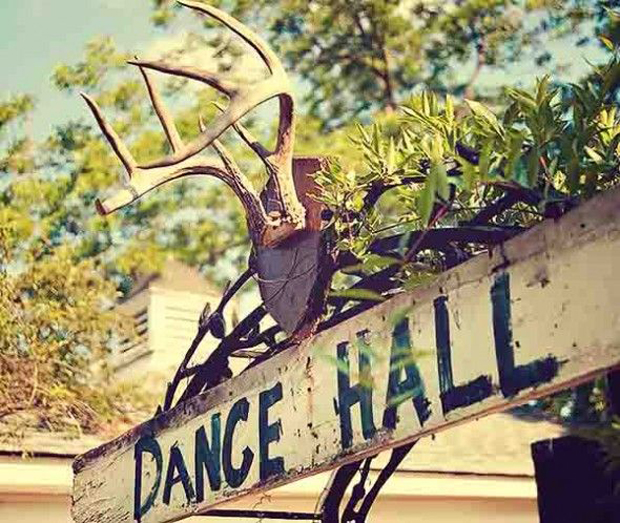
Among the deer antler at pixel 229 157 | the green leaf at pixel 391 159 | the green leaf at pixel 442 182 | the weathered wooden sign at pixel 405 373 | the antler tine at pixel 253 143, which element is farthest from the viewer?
the antler tine at pixel 253 143

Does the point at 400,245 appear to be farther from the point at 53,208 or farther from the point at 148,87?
the point at 53,208

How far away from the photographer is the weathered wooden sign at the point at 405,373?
1974 mm

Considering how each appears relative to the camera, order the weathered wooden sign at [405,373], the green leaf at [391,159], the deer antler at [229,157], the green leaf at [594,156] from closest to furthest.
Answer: the weathered wooden sign at [405,373] → the green leaf at [594,156] → the deer antler at [229,157] → the green leaf at [391,159]

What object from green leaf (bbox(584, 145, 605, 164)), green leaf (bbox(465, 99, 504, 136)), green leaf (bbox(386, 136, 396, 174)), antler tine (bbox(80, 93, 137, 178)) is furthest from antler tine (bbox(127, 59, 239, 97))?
green leaf (bbox(584, 145, 605, 164))

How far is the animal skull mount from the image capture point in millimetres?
2471

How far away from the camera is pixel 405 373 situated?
7.61 feet

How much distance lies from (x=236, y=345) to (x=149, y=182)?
721 mm

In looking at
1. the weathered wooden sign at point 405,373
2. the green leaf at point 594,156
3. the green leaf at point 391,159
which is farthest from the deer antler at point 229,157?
the green leaf at point 594,156

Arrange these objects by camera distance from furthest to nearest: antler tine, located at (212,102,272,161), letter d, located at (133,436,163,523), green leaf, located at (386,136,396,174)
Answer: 1. letter d, located at (133,436,163,523)
2. antler tine, located at (212,102,272,161)
3. green leaf, located at (386,136,396,174)

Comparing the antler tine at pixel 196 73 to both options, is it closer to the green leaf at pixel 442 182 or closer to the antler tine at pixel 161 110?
the antler tine at pixel 161 110

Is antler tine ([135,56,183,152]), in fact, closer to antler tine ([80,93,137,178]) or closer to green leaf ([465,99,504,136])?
antler tine ([80,93,137,178])

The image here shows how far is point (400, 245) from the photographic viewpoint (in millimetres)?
2516

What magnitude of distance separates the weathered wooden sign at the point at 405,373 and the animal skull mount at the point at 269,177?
154mm

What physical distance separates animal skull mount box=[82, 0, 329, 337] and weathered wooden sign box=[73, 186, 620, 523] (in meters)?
0.15
